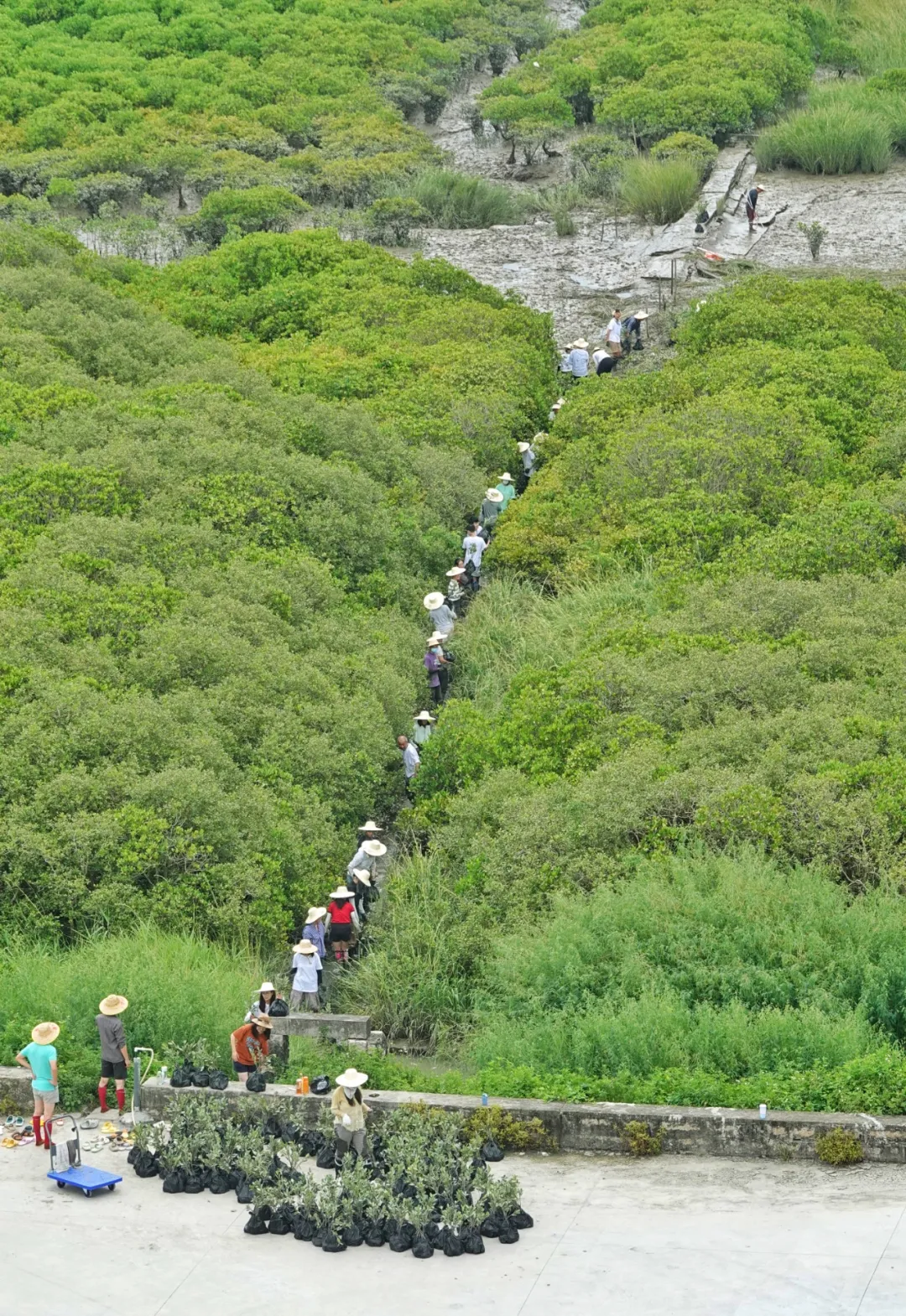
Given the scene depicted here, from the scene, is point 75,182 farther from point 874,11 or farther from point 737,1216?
point 737,1216

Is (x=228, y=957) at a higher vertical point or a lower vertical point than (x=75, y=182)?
lower

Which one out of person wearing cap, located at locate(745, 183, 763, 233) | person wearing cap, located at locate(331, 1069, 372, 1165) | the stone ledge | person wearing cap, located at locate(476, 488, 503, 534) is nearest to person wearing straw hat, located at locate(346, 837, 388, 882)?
the stone ledge

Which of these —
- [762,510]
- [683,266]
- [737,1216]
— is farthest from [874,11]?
[737,1216]

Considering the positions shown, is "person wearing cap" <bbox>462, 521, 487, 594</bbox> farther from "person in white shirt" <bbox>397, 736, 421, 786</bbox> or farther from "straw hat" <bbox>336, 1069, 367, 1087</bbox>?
"straw hat" <bbox>336, 1069, 367, 1087</bbox>

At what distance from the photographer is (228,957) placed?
63.7ft

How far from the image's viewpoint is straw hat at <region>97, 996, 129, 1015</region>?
52.3 ft

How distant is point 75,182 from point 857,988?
3670 centimetres

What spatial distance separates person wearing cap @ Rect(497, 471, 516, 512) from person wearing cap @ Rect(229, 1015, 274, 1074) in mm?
15550

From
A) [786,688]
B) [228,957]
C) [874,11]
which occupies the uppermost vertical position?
[874,11]

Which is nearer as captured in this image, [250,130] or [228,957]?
[228,957]

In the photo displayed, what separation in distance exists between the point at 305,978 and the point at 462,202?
32.2 meters

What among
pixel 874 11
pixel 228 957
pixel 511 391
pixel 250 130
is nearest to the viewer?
pixel 228 957

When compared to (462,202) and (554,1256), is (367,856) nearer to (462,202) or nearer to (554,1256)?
(554,1256)

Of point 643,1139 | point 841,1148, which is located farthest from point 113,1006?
point 841,1148
